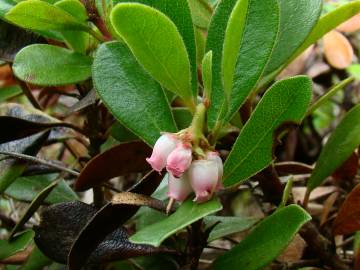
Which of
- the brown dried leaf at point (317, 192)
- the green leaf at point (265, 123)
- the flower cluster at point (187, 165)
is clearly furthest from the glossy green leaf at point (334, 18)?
the brown dried leaf at point (317, 192)

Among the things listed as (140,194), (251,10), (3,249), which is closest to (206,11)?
(251,10)

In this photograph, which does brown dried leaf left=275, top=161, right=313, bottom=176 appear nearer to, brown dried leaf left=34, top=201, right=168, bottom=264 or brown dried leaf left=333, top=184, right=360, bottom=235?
brown dried leaf left=333, top=184, right=360, bottom=235

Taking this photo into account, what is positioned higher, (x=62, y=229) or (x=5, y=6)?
(x=5, y=6)

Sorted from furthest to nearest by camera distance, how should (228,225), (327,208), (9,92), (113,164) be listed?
(9,92) → (327,208) → (228,225) → (113,164)

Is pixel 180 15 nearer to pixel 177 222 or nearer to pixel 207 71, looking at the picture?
pixel 207 71

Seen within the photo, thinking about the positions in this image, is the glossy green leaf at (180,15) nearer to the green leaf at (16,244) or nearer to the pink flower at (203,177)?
the pink flower at (203,177)

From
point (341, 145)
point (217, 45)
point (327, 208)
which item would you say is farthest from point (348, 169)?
point (217, 45)
